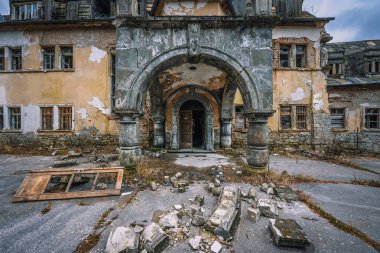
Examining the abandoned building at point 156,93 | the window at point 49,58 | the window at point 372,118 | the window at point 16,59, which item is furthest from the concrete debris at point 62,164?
the window at point 372,118

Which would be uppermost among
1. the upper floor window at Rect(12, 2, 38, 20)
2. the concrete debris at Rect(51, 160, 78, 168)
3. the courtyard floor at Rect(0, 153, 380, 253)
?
the upper floor window at Rect(12, 2, 38, 20)

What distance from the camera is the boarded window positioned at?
10094 millimetres

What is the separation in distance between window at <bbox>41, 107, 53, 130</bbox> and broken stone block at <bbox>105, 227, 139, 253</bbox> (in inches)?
425

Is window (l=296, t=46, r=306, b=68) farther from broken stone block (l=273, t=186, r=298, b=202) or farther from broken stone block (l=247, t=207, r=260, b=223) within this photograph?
broken stone block (l=247, t=207, r=260, b=223)

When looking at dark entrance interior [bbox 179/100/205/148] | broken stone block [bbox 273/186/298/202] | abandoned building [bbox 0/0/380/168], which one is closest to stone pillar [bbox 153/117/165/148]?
abandoned building [bbox 0/0/380/168]

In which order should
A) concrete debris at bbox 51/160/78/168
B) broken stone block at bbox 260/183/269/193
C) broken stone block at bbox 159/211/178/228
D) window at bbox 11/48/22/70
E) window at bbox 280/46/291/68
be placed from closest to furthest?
broken stone block at bbox 159/211/178/228 < broken stone block at bbox 260/183/269/193 < concrete debris at bbox 51/160/78/168 < window at bbox 280/46/291/68 < window at bbox 11/48/22/70

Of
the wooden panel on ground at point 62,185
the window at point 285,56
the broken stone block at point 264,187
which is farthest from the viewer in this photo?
the window at point 285,56

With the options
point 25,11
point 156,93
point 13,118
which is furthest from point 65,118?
point 25,11

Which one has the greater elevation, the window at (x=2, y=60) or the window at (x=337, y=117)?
the window at (x=2, y=60)

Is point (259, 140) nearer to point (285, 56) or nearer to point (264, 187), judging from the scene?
point (264, 187)

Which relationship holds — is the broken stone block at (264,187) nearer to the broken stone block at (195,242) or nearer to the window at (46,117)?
the broken stone block at (195,242)

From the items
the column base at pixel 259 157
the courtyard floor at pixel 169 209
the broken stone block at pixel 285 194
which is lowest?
the courtyard floor at pixel 169 209

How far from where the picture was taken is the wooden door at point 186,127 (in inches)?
390

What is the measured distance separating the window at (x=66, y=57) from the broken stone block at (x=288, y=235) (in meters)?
12.4
